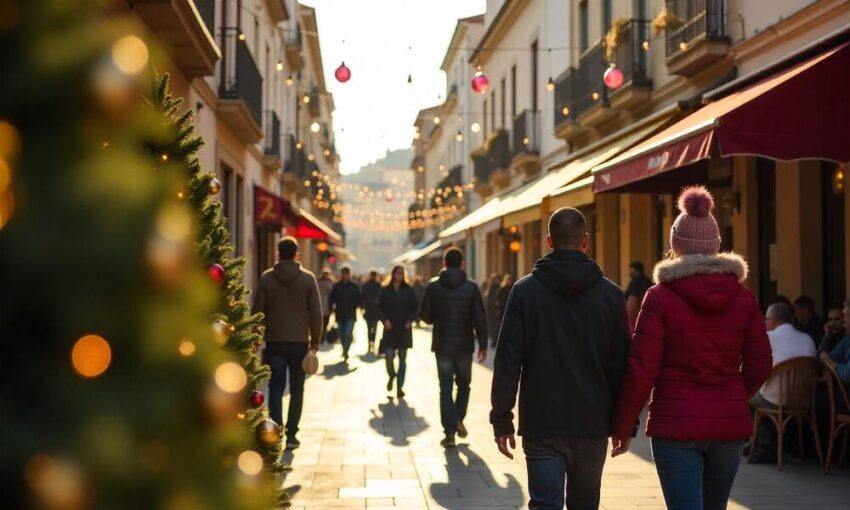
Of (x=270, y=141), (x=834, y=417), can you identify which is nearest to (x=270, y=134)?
(x=270, y=141)

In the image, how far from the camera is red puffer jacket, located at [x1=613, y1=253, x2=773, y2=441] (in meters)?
4.29

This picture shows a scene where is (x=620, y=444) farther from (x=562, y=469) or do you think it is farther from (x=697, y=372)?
(x=697, y=372)

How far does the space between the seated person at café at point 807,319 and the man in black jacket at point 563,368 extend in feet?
19.9

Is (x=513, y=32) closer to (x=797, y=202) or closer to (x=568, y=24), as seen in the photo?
(x=568, y=24)

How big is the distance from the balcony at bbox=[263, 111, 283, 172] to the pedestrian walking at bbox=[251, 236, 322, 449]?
15395mm

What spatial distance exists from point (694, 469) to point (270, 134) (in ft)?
71.9

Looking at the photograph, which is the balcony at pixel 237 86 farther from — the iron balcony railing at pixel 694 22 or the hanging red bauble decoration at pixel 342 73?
the iron balcony railing at pixel 694 22

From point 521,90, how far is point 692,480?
25585mm

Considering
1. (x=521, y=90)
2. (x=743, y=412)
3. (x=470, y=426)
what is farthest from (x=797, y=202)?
(x=521, y=90)

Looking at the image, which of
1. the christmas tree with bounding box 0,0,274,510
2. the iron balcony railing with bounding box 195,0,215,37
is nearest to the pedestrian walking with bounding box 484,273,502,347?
the iron balcony railing with bounding box 195,0,215,37

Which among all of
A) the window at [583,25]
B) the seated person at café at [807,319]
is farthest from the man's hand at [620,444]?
the window at [583,25]

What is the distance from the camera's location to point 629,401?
176 inches

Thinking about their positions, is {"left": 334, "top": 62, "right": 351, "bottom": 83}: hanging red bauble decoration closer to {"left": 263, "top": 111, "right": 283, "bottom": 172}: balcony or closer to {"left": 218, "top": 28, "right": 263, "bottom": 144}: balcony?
{"left": 218, "top": 28, "right": 263, "bottom": 144}: balcony

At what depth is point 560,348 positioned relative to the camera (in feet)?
15.2
